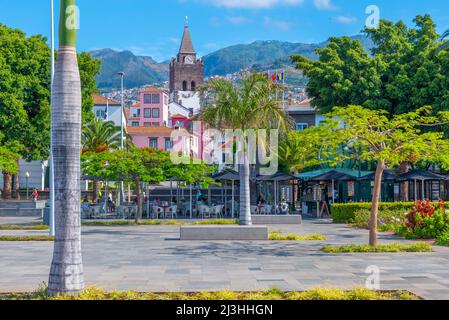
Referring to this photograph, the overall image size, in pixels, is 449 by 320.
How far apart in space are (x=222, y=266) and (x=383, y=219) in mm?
15063

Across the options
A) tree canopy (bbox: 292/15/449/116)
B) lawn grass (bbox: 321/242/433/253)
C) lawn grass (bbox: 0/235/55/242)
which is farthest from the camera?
tree canopy (bbox: 292/15/449/116)

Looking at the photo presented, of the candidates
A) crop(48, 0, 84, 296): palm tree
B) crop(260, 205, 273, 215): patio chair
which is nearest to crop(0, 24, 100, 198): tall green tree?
crop(260, 205, 273, 215): patio chair

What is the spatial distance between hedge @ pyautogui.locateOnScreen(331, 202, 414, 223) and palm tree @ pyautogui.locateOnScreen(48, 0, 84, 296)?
22657mm

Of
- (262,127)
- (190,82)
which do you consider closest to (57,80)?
(262,127)

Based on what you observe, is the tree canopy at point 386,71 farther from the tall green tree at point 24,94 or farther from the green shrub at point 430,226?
the tall green tree at point 24,94

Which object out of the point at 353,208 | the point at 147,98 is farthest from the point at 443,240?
the point at 147,98

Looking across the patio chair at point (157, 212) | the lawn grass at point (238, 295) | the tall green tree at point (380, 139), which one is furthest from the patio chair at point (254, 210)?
the lawn grass at point (238, 295)

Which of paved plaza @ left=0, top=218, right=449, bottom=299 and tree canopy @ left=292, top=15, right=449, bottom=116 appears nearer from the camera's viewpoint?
paved plaza @ left=0, top=218, right=449, bottom=299

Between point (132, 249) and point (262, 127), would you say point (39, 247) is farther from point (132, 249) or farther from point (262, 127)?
point (262, 127)

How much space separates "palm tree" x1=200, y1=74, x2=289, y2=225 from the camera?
2227 centimetres

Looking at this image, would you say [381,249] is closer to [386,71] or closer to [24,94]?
[386,71]

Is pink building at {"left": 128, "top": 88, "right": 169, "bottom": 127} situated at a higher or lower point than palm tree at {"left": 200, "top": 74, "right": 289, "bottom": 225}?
higher

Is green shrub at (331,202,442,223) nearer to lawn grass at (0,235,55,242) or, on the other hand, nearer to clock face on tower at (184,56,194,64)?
lawn grass at (0,235,55,242)
